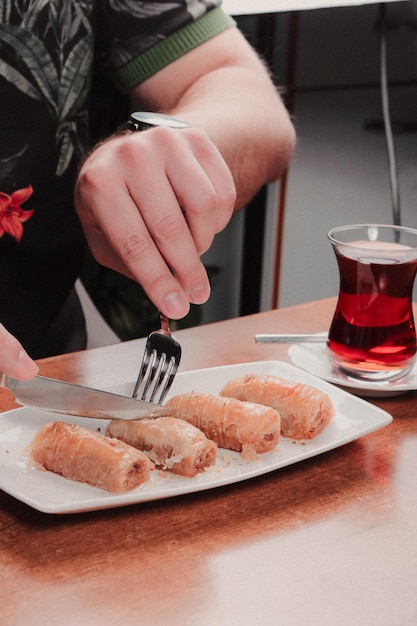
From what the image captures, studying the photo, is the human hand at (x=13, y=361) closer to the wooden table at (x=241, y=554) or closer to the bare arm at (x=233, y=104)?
the wooden table at (x=241, y=554)

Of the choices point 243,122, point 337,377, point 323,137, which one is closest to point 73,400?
point 337,377

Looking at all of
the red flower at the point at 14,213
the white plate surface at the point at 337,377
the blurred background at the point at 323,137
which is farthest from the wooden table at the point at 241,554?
the blurred background at the point at 323,137

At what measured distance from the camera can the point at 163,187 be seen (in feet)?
2.92

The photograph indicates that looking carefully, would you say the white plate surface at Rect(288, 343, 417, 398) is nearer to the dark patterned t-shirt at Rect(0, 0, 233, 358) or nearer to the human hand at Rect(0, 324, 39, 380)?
Answer: the human hand at Rect(0, 324, 39, 380)

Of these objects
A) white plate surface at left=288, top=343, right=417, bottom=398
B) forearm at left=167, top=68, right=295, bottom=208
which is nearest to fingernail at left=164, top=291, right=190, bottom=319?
white plate surface at left=288, top=343, right=417, bottom=398

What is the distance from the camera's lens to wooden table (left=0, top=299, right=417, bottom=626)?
1.98 ft

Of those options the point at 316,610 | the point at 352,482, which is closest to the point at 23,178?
the point at 352,482

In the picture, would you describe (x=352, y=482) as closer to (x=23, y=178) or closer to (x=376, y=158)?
(x=23, y=178)

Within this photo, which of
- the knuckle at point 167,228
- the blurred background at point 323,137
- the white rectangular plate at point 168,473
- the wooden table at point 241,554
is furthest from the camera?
the blurred background at point 323,137

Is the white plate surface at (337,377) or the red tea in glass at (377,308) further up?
the red tea in glass at (377,308)

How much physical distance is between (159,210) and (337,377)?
1.01ft

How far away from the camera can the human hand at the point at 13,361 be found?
0.76 meters

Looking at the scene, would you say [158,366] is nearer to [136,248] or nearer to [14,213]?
[136,248]

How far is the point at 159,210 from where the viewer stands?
886 mm
